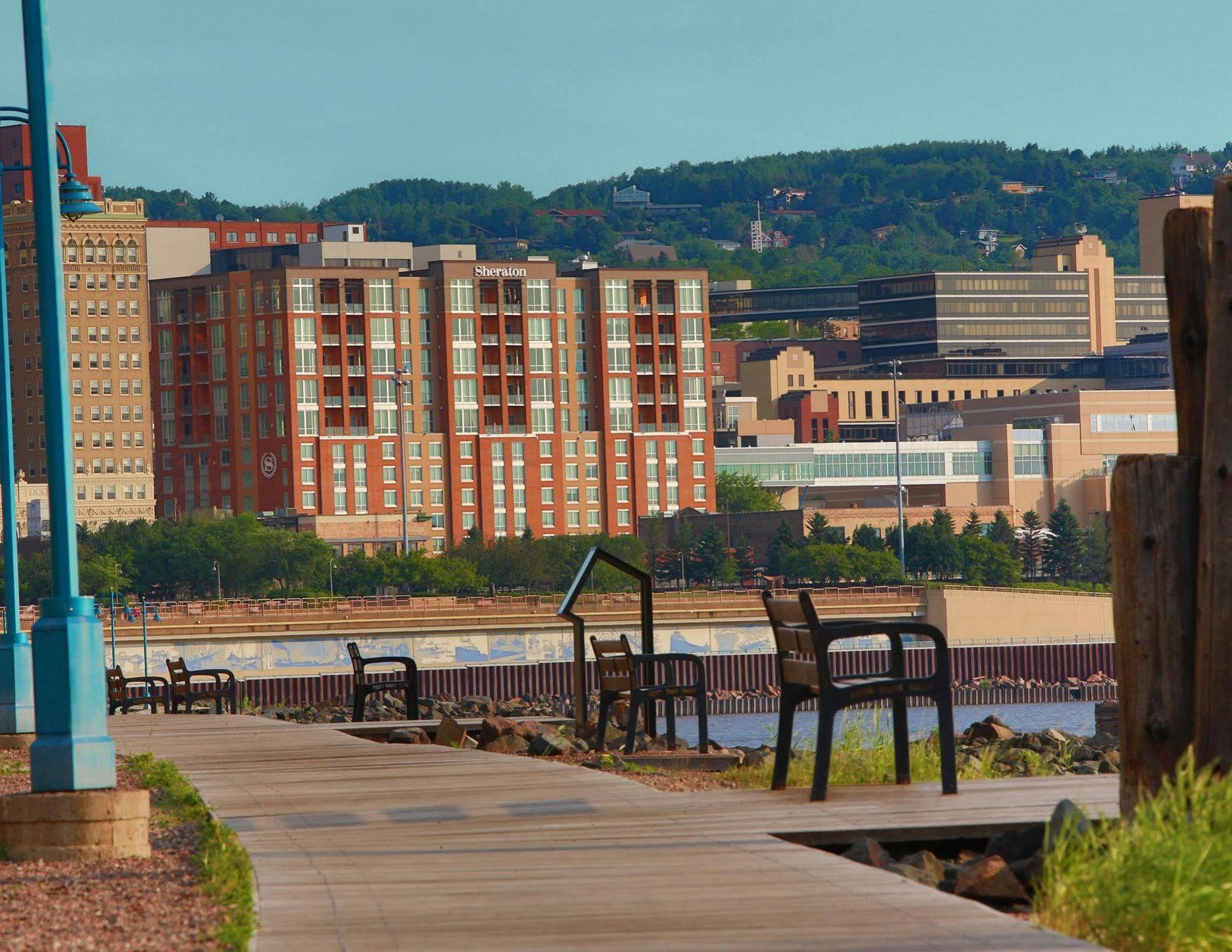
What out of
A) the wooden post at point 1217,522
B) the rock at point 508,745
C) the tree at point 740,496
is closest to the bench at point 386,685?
the rock at point 508,745

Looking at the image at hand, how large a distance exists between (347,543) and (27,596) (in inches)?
884

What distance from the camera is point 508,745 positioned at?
1834 cm

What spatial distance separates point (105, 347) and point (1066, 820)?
179617mm

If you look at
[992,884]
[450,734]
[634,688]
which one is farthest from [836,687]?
[450,734]

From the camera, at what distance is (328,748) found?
18.2 meters

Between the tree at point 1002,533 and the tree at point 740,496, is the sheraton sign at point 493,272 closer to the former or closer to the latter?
the tree at point 740,496

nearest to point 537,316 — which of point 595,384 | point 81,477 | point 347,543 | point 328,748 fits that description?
point 595,384

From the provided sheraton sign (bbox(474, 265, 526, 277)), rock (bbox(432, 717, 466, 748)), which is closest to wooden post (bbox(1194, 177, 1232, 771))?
rock (bbox(432, 717, 466, 748))

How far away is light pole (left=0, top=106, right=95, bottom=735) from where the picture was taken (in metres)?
22.2

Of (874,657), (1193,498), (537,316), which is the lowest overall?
(874,657)

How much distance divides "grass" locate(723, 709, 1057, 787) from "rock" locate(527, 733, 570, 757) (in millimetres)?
1909

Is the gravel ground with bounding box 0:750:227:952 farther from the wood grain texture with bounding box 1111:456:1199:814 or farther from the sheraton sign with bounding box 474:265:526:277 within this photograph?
the sheraton sign with bounding box 474:265:526:277

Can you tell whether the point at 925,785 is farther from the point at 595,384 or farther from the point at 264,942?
the point at 595,384

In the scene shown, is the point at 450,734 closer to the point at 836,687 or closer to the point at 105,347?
the point at 836,687
